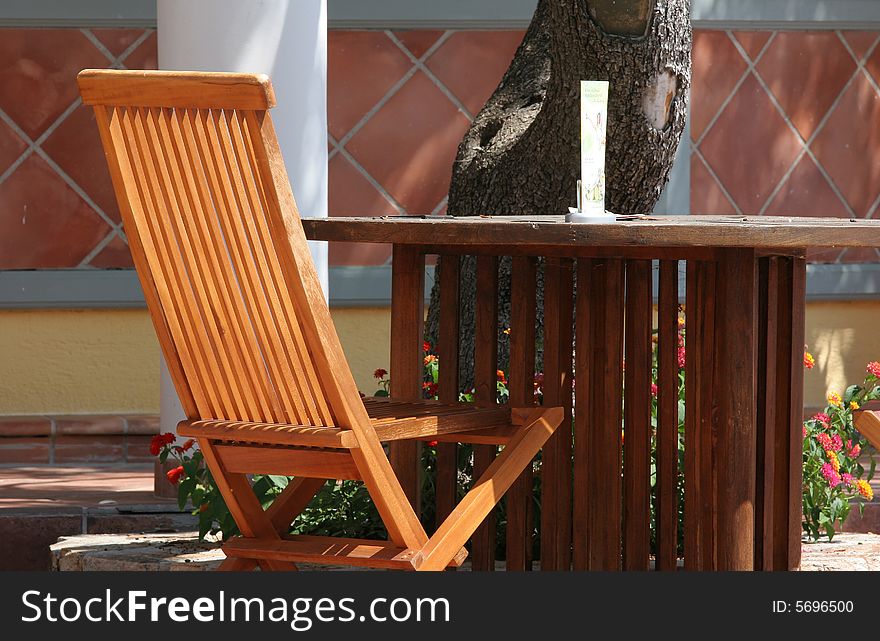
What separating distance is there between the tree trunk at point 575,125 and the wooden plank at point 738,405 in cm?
97

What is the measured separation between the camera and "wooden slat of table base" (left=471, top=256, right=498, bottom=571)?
11.9 ft

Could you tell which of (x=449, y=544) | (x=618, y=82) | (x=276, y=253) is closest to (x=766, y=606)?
(x=449, y=544)

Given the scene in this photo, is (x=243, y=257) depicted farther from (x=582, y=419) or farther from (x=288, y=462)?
(x=582, y=419)

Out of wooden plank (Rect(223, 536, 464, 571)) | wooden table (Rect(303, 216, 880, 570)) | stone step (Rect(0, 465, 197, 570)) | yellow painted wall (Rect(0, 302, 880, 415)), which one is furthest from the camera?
yellow painted wall (Rect(0, 302, 880, 415))

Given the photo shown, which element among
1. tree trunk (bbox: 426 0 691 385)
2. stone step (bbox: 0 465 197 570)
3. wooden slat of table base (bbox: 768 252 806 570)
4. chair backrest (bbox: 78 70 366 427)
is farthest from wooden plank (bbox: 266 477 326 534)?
tree trunk (bbox: 426 0 691 385)

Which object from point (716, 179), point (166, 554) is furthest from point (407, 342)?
point (716, 179)

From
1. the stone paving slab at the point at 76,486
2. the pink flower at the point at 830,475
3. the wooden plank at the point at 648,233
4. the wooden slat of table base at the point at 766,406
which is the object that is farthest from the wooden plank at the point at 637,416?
the stone paving slab at the point at 76,486

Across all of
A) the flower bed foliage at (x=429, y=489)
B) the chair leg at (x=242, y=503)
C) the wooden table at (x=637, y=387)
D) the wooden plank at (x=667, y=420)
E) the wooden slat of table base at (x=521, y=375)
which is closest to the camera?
the chair leg at (x=242, y=503)

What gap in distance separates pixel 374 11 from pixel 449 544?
3.85m

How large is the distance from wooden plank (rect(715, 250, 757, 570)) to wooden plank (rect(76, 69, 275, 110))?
40.9 inches

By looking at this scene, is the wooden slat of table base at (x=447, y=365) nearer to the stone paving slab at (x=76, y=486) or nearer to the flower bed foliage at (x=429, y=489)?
→ the flower bed foliage at (x=429, y=489)

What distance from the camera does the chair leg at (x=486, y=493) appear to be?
9.50 ft

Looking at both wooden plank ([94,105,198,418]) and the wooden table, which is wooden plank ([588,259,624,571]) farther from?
wooden plank ([94,105,198,418])

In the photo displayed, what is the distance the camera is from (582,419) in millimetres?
3523
